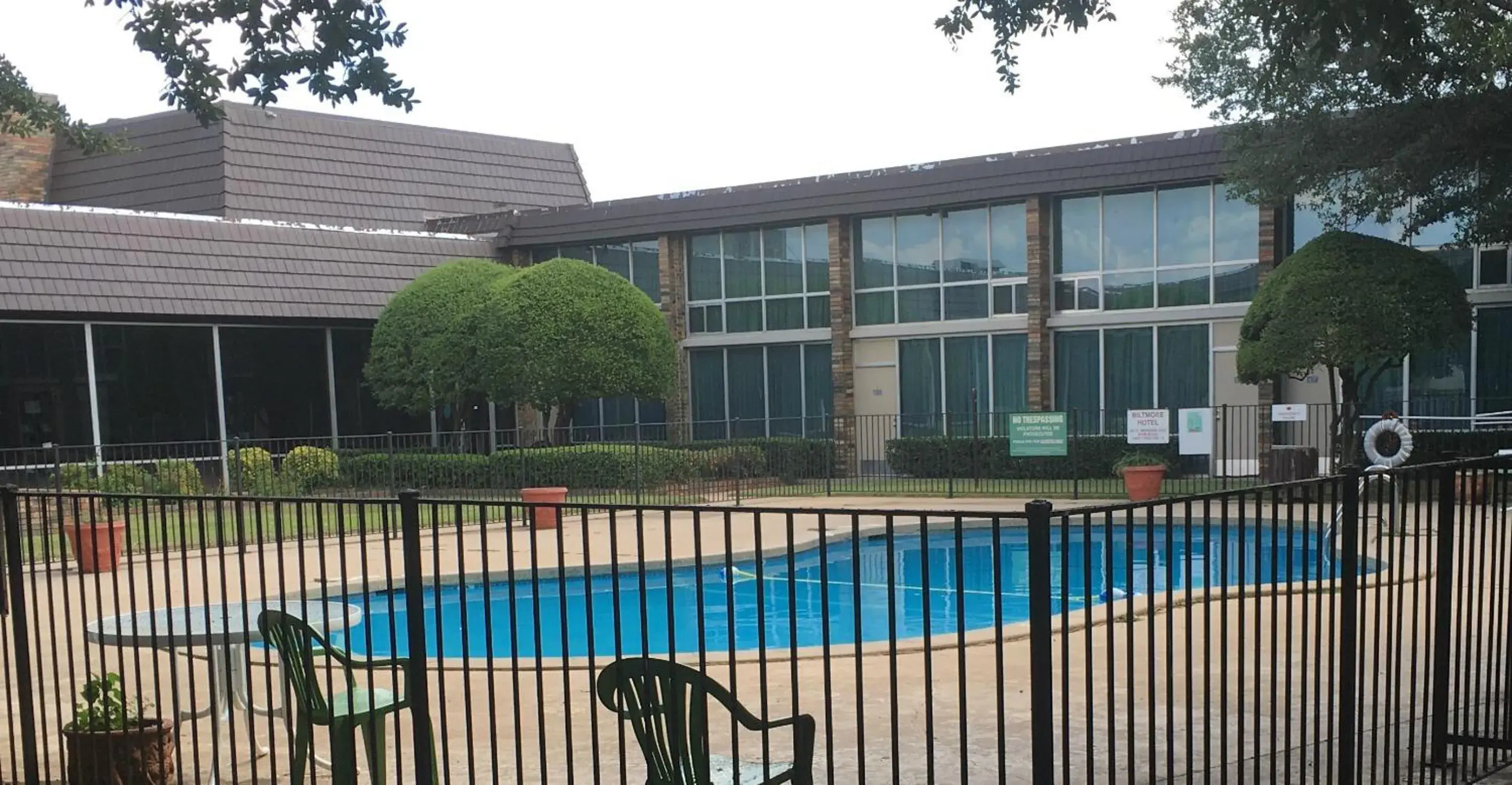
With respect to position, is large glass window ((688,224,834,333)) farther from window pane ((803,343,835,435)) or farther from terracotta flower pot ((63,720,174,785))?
terracotta flower pot ((63,720,174,785))

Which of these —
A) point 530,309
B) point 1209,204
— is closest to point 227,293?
Result: point 530,309

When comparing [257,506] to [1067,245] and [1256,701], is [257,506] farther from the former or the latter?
[1067,245]

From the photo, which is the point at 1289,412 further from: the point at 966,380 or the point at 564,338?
the point at 564,338

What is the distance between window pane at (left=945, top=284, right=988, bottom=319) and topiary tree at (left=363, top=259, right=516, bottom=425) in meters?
8.38

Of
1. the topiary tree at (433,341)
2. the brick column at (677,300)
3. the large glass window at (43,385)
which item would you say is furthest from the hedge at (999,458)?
the large glass window at (43,385)

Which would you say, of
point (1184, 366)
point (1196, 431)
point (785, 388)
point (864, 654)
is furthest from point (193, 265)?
point (864, 654)

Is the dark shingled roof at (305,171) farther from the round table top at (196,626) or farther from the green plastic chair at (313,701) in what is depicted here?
the green plastic chair at (313,701)

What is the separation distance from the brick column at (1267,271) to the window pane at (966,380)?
5070 mm

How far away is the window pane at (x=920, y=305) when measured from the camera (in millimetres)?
25000

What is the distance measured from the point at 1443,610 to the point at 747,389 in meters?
22.4

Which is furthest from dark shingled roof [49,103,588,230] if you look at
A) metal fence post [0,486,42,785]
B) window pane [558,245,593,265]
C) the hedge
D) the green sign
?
metal fence post [0,486,42,785]

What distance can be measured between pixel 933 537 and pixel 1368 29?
11.9 meters

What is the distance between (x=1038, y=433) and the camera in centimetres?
2069

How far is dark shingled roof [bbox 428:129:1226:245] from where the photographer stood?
21.9 metres
